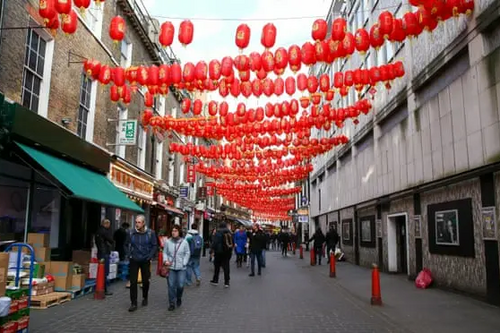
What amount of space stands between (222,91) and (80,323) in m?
7.11

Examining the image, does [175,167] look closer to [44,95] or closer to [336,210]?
[336,210]

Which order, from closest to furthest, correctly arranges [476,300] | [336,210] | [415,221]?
[476,300] < [415,221] < [336,210]

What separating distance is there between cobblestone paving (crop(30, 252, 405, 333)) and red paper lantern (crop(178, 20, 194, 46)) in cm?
578

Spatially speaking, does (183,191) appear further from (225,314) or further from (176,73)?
(225,314)

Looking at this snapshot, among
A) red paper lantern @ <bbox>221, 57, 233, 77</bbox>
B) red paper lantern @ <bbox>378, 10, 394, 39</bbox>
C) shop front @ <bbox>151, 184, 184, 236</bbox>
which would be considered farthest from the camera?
shop front @ <bbox>151, 184, 184, 236</bbox>

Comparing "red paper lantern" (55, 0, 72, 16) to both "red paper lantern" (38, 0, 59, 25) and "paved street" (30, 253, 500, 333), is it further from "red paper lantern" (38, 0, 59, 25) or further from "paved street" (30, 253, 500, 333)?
"paved street" (30, 253, 500, 333)

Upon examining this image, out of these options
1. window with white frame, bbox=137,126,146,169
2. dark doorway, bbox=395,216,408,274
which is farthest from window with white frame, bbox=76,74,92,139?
dark doorway, bbox=395,216,408,274

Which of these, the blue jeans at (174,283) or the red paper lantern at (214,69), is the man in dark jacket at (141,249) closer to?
the blue jeans at (174,283)

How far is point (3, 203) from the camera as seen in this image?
10445 millimetres

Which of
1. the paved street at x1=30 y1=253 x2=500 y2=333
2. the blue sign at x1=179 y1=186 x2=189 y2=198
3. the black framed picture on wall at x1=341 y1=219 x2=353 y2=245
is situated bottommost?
the paved street at x1=30 y1=253 x2=500 y2=333

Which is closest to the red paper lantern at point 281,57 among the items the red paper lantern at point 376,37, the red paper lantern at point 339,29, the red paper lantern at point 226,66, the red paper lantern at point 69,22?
the red paper lantern at point 226,66

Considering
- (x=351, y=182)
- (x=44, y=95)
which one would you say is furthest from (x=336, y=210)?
(x=44, y=95)

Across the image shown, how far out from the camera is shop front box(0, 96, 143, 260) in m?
10.1

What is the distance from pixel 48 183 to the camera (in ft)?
41.2
